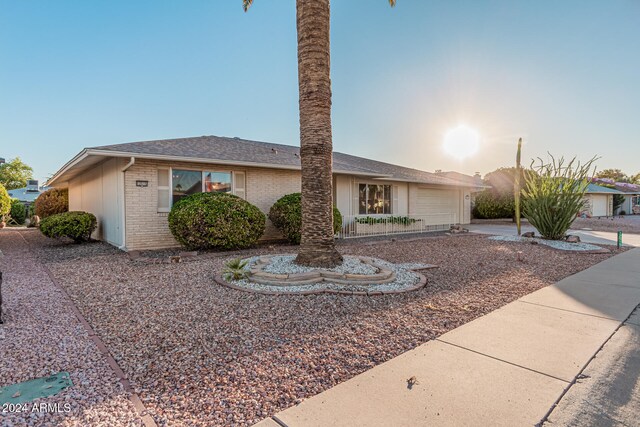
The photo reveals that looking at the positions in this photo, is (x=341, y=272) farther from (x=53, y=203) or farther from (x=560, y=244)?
(x=53, y=203)

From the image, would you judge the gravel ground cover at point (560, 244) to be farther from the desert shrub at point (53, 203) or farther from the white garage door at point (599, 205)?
the white garage door at point (599, 205)

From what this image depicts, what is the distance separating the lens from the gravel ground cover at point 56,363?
2322 mm

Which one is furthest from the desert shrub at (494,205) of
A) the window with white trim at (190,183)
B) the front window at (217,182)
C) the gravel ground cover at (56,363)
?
the gravel ground cover at (56,363)

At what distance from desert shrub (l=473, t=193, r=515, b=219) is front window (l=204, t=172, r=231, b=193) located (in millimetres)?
20853

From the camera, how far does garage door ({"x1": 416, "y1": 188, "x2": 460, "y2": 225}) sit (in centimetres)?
1916

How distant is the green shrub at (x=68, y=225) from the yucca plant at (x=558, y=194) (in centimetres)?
1645

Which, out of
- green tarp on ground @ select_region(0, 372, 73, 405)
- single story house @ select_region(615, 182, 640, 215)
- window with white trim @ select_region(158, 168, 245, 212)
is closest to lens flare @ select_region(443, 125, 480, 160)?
window with white trim @ select_region(158, 168, 245, 212)

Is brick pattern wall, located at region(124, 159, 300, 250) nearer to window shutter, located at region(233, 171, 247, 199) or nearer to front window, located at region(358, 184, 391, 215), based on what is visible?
window shutter, located at region(233, 171, 247, 199)

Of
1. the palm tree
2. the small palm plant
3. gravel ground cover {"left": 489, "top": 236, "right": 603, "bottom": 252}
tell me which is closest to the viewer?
the small palm plant

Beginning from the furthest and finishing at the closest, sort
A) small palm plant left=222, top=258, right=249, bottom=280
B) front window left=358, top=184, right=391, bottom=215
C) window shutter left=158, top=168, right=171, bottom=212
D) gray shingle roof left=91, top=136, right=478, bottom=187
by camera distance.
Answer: front window left=358, top=184, right=391, bottom=215, window shutter left=158, top=168, right=171, bottom=212, gray shingle roof left=91, top=136, right=478, bottom=187, small palm plant left=222, top=258, right=249, bottom=280

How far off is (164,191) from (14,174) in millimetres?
54079

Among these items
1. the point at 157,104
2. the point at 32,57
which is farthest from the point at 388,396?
the point at 32,57

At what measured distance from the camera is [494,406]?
8.13ft

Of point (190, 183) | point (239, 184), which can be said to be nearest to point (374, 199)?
point (239, 184)
